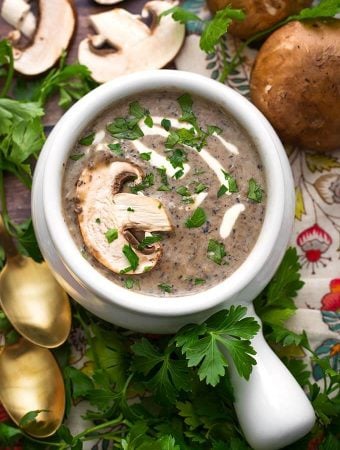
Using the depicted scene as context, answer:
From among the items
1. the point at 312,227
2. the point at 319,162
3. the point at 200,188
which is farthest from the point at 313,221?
the point at 200,188

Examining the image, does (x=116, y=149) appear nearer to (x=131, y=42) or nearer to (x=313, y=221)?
(x=131, y=42)

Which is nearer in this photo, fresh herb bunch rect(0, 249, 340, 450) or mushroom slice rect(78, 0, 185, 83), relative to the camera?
fresh herb bunch rect(0, 249, 340, 450)

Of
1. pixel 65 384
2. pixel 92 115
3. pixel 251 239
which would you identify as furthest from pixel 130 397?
pixel 92 115

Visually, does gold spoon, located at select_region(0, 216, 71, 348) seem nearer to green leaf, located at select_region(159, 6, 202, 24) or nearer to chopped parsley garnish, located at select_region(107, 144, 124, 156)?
chopped parsley garnish, located at select_region(107, 144, 124, 156)

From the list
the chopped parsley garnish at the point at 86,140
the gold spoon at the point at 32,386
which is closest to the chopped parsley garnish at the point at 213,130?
the chopped parsley garnish at the point at 86,140

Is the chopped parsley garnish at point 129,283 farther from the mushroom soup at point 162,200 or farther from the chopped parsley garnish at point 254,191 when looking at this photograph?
the chopped parsley garnish at point 254,191

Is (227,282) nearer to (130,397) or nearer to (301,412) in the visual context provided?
(301,412)

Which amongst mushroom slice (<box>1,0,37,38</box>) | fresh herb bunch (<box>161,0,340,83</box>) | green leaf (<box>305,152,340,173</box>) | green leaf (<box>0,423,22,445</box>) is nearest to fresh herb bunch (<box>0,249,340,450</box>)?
green leaf (<box>0,423,22,445</box>)
